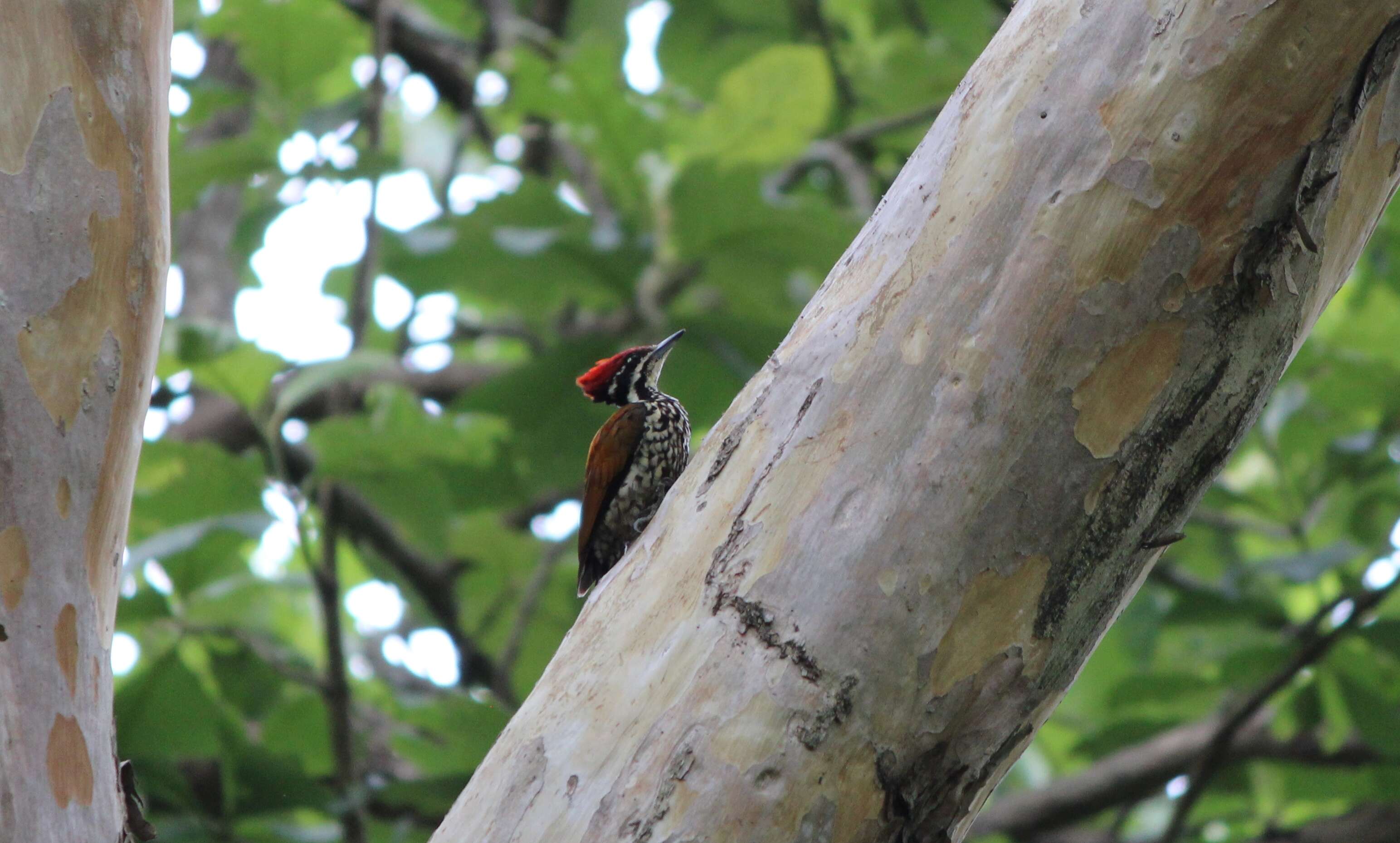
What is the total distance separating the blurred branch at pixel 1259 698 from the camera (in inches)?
156

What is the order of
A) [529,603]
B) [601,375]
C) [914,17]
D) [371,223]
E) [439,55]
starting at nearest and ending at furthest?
1. [601,375]
2. [529,603]
3. [371,223]
4. [439,55]
5. [914,17]

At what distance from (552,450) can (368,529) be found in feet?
2.84

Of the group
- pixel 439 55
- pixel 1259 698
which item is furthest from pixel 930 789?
pixel 439 55

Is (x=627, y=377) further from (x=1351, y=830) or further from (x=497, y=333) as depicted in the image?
(x=1351, y=830)

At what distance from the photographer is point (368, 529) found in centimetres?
503

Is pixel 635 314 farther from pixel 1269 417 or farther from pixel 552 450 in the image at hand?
pixel 1269 417

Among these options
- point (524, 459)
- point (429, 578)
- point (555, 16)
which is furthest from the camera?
point (555, 16)

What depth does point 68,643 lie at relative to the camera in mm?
Answer: 1894

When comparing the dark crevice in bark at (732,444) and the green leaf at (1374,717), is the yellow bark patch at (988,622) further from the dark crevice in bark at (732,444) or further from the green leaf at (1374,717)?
the green leaf at (1374,717)

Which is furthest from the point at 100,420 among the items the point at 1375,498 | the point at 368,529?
the point at 1375,498

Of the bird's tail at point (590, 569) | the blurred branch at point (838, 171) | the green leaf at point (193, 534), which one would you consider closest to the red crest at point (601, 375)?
the bird's tail at point (590, 569)

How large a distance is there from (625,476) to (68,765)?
78.7 inches

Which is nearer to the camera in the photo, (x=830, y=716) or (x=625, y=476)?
(x=830, y=716)

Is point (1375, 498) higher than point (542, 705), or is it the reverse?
point (1375, 498)
